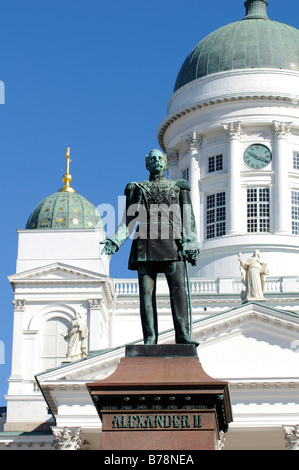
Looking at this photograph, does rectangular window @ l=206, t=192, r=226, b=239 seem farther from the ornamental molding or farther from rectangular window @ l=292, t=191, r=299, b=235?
the ornamental molding

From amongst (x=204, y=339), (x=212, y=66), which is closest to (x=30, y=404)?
(x=204, y=339)

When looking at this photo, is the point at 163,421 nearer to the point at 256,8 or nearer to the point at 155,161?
the point at 155,161

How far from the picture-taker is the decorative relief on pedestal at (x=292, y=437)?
45.2 m

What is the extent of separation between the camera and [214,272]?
6538cm

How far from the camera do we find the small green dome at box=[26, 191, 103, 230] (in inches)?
2375

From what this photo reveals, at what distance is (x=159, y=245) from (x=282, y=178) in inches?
2068

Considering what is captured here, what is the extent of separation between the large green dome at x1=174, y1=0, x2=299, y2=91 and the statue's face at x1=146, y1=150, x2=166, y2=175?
55120mm

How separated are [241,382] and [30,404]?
522 inches

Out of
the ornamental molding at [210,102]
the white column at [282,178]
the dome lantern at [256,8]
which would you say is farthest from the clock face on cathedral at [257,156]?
the dome lantern at [256,8]

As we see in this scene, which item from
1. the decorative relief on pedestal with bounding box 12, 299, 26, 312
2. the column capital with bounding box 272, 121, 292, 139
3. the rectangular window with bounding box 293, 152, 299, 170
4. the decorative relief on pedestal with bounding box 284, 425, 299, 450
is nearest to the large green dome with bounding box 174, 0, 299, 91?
the column capital with bounding box 272, 121, 292, 139

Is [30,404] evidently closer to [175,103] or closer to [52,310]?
[52,310]

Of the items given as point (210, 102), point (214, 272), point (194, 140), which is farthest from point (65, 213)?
point (210, 102)

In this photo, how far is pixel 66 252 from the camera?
5934cm

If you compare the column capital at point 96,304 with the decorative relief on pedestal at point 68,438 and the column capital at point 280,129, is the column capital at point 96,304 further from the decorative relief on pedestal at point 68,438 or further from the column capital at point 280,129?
the column capital at point 280,129
